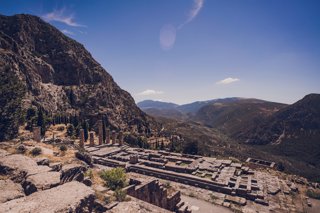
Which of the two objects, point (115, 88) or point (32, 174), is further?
point (115, 88)

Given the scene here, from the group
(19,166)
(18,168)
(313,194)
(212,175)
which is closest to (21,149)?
(19,166)

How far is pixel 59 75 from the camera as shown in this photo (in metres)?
96.2

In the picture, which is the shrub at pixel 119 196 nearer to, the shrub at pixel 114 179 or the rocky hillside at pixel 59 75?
the shrub at pixel 114 179

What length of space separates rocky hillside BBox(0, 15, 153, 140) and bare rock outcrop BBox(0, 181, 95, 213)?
2799 inches

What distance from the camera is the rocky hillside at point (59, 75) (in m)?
80.2

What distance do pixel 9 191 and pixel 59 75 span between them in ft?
320

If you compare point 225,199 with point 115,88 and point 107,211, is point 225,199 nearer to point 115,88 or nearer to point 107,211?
point 107,211

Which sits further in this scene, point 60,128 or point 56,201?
point 60,128

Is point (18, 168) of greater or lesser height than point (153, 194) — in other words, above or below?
above

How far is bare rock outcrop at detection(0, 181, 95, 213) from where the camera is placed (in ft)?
27.2

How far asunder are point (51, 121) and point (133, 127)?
35.0m

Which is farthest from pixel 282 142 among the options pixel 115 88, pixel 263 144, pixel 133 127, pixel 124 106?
pixel 115 88

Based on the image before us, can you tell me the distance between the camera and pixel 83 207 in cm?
957

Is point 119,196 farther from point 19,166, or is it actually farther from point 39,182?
point 19,166
